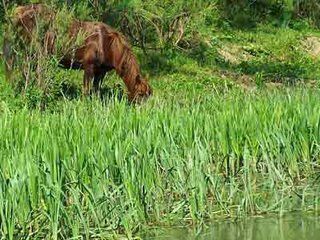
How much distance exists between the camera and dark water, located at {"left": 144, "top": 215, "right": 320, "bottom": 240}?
4.75 metres

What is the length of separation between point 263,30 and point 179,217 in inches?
452

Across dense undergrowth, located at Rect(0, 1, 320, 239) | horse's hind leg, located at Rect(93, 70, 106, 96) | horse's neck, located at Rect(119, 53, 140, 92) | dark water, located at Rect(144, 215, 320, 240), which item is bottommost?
horse's hind leg, located at Rect(93, 70, 106, 96)

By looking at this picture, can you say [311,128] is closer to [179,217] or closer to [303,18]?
[179,217]

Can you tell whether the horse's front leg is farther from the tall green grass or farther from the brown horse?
the tall green grass

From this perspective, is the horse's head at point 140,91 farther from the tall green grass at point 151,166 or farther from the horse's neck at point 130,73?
the tall green grass at point 151,166

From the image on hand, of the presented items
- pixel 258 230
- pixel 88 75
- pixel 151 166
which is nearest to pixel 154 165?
pixel 151 166

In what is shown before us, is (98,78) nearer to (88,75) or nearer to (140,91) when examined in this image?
(88,75)

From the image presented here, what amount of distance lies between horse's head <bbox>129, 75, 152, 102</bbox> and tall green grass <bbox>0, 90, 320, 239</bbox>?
8.40 feet

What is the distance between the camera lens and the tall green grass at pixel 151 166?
452cm

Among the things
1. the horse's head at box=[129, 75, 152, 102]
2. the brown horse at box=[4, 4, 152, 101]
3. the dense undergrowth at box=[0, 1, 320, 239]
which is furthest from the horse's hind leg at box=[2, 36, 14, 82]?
the horse's head at box=[129, 75, 152, 102]

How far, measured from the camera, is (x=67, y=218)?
445 cm

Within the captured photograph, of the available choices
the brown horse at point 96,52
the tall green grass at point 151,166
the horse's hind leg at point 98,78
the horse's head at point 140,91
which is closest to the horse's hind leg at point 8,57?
Answer: the brown horse at point 96,52

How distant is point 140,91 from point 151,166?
4.69m

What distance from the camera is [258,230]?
4898 mm
